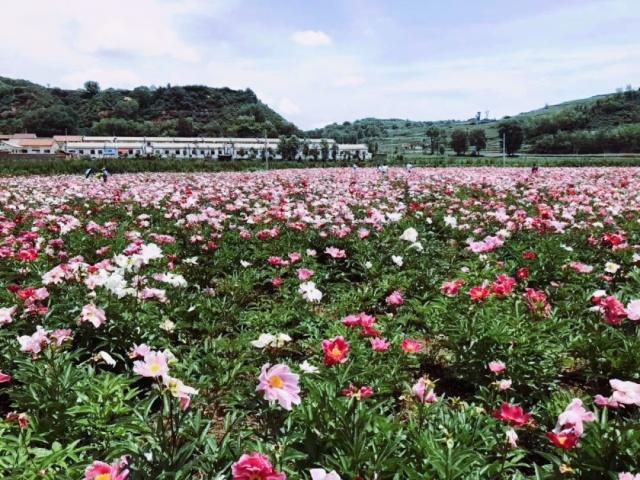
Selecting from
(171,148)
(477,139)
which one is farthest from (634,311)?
(171,148)

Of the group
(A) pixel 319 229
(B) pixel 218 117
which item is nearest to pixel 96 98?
(B) pixel 218 117

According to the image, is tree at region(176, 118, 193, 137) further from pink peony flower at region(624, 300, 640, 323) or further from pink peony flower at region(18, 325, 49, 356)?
pink peony flower at region(624, 300, 640, 323)

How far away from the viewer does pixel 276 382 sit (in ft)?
5.89

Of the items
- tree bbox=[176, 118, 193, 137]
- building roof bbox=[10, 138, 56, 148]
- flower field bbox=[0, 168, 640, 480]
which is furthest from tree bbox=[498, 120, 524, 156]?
flower field bbox=[0, 168, 640, 480]

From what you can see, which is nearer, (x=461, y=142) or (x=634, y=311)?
(x=634, y=311)

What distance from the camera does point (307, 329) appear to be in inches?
170

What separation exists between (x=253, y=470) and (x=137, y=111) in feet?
598

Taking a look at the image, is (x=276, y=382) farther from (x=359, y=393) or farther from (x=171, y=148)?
(x=171, y=148)

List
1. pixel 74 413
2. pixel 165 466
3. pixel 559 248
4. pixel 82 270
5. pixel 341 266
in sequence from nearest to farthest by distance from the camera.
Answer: pixel 165 466, pixel 74 413, pixel 82 270, pixel 559 248, pixel 341 266

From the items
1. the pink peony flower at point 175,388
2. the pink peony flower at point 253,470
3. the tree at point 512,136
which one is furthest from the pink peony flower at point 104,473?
the tree at point 512,136

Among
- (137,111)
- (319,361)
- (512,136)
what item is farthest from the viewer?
(137,111)

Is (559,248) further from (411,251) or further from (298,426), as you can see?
(298,426)

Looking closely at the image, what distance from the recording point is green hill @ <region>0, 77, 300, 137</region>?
14438cm

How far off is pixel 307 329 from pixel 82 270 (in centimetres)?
180
